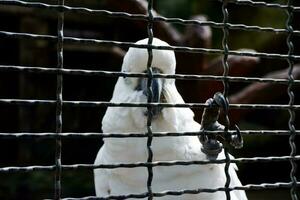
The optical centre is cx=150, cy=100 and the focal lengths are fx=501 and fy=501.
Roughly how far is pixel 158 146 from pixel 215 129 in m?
0.47

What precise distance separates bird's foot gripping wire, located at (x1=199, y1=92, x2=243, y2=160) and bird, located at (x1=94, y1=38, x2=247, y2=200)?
21cm

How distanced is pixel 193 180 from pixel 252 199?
2.67m

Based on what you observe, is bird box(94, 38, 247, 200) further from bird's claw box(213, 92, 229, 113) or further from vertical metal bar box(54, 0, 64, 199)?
vertical metal bar box(54, 0, 64, 199)

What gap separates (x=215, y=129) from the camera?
1.29 metres

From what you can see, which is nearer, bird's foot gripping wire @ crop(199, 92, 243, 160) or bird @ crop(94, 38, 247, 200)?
bird's foot gripping wire @ crop(199, 92, 243, 160)

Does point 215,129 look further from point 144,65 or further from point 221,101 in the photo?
point 144,65

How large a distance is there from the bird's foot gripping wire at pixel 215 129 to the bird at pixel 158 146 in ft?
0.70

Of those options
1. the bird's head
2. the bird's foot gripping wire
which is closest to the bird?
the bird's head

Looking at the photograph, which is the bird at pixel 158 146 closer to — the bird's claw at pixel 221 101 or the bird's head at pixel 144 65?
the bird's head at pixel 144 65

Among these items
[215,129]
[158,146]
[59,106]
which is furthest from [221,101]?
[158,146]

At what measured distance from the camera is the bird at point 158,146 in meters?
1.70

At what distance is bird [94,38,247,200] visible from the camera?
1.70 meters

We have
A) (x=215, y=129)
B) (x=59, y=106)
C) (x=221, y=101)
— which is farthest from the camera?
(x=215, y=129)

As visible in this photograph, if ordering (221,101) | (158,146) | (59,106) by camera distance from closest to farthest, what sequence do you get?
(59,106) < (221,101) < (158,146)
